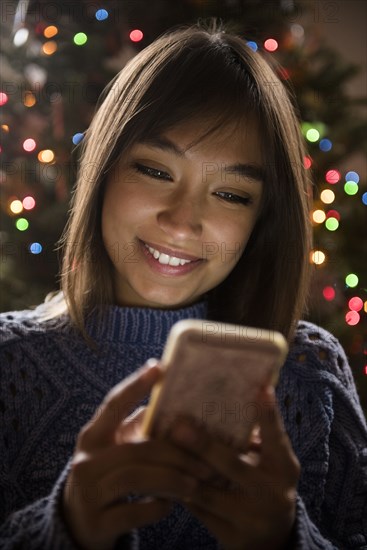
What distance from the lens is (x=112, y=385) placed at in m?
1.38

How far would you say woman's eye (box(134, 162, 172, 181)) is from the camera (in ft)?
4.34

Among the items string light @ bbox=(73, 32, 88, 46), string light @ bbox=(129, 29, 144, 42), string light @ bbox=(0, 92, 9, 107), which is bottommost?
string light @ bbox=(0, 92, 9, 107)

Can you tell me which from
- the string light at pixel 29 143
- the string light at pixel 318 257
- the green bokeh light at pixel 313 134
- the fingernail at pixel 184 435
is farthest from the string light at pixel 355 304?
the fingernail at pixel 184 435

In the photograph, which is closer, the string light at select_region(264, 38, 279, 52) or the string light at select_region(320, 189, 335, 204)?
the string light at select_region(264, 38, 279, 52)

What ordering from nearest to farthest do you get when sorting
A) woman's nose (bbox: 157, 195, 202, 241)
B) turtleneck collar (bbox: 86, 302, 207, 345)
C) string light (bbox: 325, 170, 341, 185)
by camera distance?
woman's nose (bbox: 157, 195, 202, 241), turtleneck collar (bbox: 86, 302, 207, 345), string light (bbox: 325, 170, 341, 185)

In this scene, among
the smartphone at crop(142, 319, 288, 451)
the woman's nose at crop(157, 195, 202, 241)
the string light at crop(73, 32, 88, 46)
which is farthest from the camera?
the string light at crop(73, 32, 88, 46)

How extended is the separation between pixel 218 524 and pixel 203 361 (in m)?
0.24

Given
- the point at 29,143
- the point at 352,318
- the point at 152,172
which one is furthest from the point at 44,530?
the point at 352,318

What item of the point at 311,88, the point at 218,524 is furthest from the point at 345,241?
the point at 218,524

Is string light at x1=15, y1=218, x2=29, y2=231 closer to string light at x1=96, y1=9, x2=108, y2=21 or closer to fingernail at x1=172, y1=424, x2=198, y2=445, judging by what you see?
string light at x1=96, y1=9, x2=108, y2=21

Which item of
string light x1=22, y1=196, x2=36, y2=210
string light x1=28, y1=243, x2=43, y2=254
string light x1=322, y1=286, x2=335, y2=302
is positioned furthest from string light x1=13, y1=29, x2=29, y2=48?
string light x1=322, y1=286, x2=335, y2=302

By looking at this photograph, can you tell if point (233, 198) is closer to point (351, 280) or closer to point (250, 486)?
point (250, 486)

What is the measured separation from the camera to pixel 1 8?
2217 millimetres

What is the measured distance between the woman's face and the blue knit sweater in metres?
0.12
